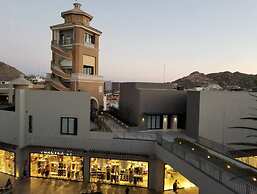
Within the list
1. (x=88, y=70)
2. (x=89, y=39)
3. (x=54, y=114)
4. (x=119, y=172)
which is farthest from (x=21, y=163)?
(x=89, y=39)

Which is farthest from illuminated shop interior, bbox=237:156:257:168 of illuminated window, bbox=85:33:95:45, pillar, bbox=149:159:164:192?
illuminated window, bbox=85:33:95:45

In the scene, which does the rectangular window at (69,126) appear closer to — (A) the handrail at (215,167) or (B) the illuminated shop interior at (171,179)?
(B) the illuminated shop interior at (171,179)

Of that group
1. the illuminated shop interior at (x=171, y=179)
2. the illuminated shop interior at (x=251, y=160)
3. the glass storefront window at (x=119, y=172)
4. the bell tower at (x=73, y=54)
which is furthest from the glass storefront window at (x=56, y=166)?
the illuminated shop interior at (x=251, y=160)

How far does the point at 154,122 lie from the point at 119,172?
713 centimetres

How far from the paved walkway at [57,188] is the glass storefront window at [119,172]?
717 millimetres

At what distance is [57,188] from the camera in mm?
24375

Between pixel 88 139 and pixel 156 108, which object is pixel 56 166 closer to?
pixel 88 139

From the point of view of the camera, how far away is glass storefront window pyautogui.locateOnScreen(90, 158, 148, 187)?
2531cm

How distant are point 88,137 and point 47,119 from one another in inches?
155

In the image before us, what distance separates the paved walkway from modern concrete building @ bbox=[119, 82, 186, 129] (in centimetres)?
727

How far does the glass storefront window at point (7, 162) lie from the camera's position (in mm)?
27339

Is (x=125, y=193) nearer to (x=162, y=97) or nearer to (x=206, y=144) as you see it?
(x=206, y=144)

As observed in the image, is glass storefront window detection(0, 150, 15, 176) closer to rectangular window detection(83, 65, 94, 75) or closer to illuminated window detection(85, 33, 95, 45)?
rectangular window detection(83, 65, 94, 75)

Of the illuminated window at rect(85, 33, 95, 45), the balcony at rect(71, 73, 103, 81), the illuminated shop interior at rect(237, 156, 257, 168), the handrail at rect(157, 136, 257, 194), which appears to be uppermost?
the illuminated window at rect(85, 33, 95, 45)
